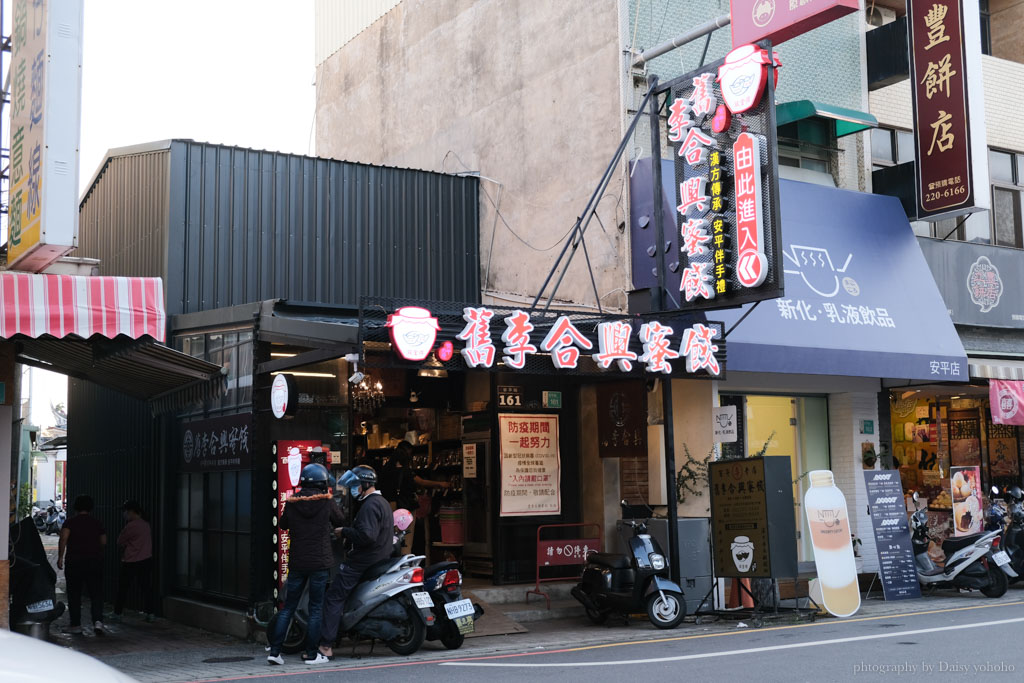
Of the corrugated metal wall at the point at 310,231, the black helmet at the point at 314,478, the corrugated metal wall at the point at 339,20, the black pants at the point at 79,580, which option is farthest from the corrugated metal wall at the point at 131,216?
the corrugated metal wall at the point at 339,20

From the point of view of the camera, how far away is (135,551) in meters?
14.3

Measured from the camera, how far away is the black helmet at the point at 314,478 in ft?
34.8

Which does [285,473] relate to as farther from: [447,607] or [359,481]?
[447,607]

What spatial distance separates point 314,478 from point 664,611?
452cm

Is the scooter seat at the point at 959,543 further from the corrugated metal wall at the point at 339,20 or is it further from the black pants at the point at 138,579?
the corrugated metal wall at the point at 339,20

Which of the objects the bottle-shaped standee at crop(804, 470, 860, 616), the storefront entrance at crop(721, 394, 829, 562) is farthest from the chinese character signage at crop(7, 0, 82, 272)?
the storefront entrance at crop(721, 394, 829, 562)

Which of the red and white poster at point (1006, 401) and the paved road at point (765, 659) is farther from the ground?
the red and white poster at point (1006, 401)

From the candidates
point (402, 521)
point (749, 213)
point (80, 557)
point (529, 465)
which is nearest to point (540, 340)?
point (402, 521)

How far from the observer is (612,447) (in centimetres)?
1531

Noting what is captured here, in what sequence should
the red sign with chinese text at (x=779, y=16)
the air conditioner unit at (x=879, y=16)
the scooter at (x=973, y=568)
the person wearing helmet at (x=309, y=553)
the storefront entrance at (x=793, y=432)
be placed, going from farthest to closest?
the air conditioner unit at (x=879, y=16), the storefront entrance at (x=793, y=432), the scooter at (x=973, y=568), the red sign with chinese text at (x=779, y=16), the person wearing helmet at (x=309, y=553)

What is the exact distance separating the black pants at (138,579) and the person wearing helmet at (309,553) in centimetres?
451

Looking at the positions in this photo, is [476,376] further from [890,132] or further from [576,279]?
[890,132]

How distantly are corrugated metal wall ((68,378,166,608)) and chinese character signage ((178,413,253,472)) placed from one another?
884mm

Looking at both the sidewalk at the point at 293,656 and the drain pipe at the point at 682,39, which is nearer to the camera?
the sidewalk at the point at 293,656
